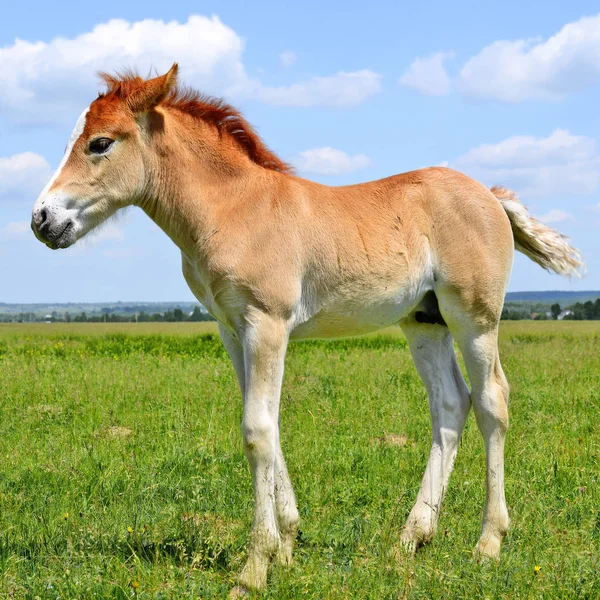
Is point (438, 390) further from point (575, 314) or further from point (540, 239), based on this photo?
point (575, 314)

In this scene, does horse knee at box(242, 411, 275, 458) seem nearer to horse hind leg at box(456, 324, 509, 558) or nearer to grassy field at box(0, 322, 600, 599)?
grassy field at box(0, 322, 600, 599)

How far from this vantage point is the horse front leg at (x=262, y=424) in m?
4.39

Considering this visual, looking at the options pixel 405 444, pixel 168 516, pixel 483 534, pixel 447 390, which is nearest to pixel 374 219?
pixel 447 390

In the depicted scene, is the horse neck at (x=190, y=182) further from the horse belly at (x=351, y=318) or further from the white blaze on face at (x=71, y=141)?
the horse belly at (x=351, y=318)

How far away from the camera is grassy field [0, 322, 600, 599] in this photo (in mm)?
4355

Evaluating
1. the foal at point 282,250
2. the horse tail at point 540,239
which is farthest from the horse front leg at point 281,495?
the horse tail at point 540,239

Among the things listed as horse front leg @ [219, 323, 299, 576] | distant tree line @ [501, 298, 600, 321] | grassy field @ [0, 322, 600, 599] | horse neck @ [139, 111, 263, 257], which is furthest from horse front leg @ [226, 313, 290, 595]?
distant tree line @ [501, 298, 600, 321]

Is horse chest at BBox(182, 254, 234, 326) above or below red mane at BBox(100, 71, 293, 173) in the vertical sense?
below

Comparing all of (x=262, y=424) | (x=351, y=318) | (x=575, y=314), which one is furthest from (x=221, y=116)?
(x=575, y=314)

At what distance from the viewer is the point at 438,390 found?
18.4 ft

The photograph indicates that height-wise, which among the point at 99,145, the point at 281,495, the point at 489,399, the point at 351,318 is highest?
the point at 99,145

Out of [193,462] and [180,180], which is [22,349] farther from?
[180,180]

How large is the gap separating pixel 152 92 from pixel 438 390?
Answer: 3080 mm

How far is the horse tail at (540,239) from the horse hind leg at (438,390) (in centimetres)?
111
